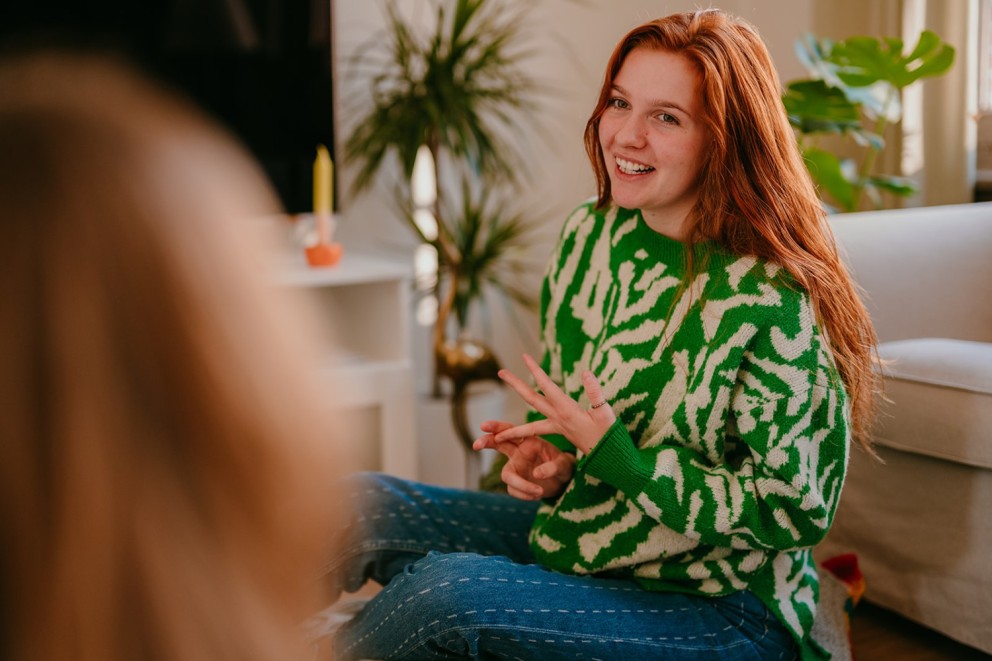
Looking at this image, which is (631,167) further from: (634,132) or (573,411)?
(573,411)

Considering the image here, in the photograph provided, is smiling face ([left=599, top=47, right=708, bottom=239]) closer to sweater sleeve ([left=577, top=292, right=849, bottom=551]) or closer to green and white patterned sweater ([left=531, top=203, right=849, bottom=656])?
green and white patterned sweater ([left=531, top=203, right=849, bottom=656])

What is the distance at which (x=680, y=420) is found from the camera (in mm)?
1331

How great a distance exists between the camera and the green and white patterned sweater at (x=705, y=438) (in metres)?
1.27

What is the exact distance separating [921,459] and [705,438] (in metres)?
0.67

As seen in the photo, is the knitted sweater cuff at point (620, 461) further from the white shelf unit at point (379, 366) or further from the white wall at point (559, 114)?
the white wall at point (559, 114)

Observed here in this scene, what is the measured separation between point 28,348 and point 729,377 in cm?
99

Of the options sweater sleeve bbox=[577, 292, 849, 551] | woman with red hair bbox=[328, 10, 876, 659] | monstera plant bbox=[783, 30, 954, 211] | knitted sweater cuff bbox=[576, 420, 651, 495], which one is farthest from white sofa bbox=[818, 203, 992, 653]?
knitted sweater cuff bbox=[576, 420, 651, 495]

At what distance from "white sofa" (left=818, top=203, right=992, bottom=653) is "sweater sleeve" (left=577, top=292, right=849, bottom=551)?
0.51 meters

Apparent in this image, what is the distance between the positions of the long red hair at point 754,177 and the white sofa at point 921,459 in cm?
43

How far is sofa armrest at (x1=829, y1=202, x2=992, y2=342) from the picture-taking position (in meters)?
2.12

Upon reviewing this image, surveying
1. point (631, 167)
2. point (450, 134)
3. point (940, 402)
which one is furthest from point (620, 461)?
point (450, 134)

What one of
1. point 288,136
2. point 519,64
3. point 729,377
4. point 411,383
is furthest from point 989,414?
point 519,64

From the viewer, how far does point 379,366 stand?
260 centimetres

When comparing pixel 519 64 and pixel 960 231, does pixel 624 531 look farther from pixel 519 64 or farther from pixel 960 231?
pixel 519 64
